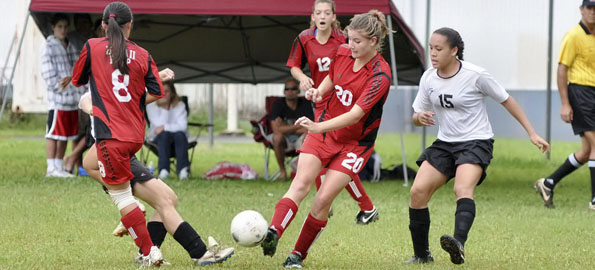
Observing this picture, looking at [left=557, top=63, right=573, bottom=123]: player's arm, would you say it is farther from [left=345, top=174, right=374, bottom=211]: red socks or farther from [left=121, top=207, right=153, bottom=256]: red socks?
[left=121, top=207, right=153, bottom=256]: red socks

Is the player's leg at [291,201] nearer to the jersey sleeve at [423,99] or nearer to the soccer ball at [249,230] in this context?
the soccer ball at [249,230]

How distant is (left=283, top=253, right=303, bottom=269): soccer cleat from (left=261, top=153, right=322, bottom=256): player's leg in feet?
0.99

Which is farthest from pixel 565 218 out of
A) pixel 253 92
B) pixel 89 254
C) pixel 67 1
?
pixel 253 92

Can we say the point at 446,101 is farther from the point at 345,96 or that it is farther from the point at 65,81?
the point at 65,81

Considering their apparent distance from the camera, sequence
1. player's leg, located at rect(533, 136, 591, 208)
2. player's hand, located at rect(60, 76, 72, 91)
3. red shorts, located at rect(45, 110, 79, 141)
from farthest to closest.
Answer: red shorts, located at rect(45, 110, 79, 141), player's hand, located at rect(60, 76, 72, 91), player's leg, located at rect(533, 136, 591, 208)

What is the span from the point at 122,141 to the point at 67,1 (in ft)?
18.2

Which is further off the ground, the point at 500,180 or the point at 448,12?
the point at 448,12

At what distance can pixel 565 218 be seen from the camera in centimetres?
852

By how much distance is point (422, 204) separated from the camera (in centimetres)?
586

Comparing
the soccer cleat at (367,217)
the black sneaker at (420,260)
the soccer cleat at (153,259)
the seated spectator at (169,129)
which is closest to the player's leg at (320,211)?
the black sneaker at (420,260)

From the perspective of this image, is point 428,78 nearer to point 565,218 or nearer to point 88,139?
point 565,218

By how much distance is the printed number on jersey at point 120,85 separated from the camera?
539 centimetres

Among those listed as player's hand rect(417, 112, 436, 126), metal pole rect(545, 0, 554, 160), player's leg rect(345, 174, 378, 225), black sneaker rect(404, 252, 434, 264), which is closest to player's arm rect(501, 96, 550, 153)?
player's hand rect(417, 112, 436, 126)

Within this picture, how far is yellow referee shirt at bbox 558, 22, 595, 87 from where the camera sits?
917cm
